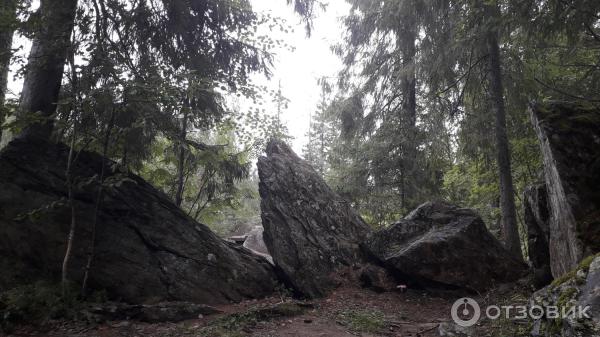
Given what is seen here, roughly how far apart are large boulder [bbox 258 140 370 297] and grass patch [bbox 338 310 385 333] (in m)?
1.28

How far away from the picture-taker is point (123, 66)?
295 inches

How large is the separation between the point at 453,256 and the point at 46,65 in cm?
961

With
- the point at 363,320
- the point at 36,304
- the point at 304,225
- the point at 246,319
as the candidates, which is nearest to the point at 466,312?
the point at 363,320

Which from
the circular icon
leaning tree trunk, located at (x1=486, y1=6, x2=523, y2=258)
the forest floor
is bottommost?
the forest floor

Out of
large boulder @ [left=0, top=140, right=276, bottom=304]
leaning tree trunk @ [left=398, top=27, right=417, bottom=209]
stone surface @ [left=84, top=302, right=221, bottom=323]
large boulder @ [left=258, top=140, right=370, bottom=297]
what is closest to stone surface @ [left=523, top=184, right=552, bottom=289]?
large boulder @ [left=258, top=140, right=370, bottom=297]

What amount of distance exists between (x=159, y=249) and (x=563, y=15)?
336 inches

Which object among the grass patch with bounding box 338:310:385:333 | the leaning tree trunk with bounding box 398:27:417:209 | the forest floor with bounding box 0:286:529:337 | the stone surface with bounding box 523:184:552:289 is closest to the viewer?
the forest floor with bounding box 0:286:529:337

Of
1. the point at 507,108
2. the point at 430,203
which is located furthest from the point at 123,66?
the point at 507,108

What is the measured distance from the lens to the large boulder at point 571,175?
4.88 m

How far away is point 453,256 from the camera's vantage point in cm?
855

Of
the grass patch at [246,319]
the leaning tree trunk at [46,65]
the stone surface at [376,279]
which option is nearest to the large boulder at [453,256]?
the stone surface at [376,279]

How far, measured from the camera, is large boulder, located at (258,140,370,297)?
29.2 ft

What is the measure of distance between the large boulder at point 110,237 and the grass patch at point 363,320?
2.18 m

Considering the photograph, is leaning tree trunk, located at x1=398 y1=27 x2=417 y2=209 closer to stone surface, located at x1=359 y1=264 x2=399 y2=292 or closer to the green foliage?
stone surface, located at x1=359 y1=264 x2=399 y2=292
